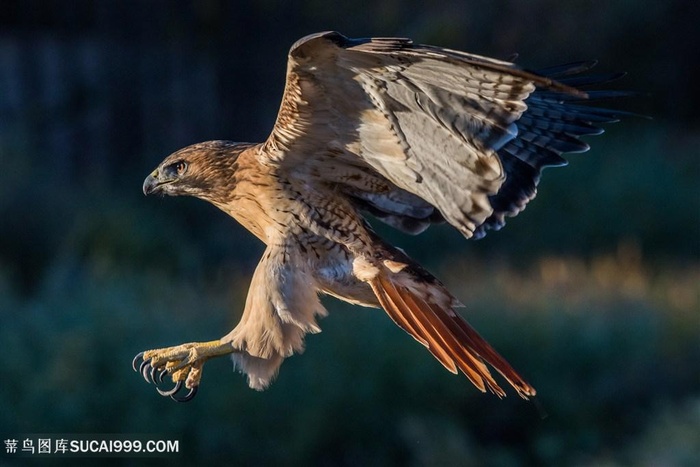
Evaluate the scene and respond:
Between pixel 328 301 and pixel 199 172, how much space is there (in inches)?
252

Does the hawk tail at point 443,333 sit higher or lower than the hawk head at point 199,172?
lower

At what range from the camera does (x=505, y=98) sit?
207 inches

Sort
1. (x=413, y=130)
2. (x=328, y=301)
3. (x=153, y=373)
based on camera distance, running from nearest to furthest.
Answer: (x=413, y=130) < (x=153, y=373) < (x=328, y=301)

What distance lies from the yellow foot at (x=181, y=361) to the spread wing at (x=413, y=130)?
80 centimetres

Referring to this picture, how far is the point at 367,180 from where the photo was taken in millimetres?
6340

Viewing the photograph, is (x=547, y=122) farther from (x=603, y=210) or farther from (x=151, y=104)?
(x=151, y=104)

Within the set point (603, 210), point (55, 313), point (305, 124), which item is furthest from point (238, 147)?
point (603, 210)

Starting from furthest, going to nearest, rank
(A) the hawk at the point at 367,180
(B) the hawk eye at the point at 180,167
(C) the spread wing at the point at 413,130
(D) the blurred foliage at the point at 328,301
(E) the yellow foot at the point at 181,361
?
1. (D) the blurred foliage at the point at 328,301
2. (B) the hawk eye at the point at 180,167
3. (E) the yellow foot at the point at 181,361
4. (A) the hawk at the point at 367,180
5. (C) the spread wing at the point at 413,130

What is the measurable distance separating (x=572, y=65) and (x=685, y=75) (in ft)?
54.7

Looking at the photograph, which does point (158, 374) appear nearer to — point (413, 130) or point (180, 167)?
point (180, 167)

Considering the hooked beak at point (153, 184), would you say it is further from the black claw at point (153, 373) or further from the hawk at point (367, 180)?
the black claw at point (153, 373)

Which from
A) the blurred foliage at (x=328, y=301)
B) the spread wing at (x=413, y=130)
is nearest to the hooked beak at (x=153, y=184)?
the spread wing at (x=413, y=130)

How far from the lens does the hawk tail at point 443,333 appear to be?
595 centimetres

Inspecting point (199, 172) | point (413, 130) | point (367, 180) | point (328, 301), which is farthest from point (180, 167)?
point (328, 301)
